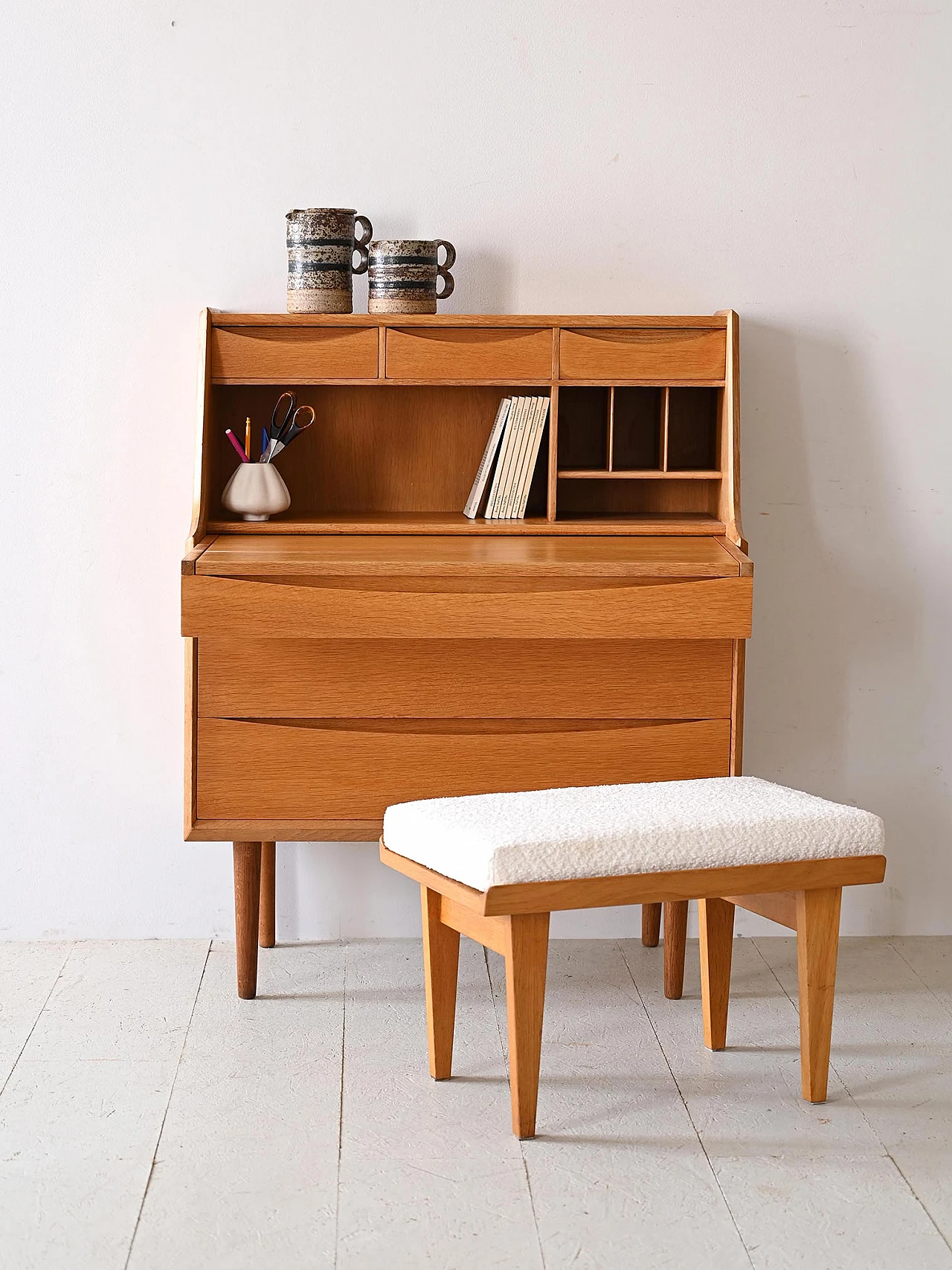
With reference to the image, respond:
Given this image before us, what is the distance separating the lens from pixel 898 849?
294 cm

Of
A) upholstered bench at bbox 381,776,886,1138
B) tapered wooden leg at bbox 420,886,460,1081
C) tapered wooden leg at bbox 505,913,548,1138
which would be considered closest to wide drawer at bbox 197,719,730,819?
upholstered bench at bbox 381,776,886,1138

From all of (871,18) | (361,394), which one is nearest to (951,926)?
(361,394)

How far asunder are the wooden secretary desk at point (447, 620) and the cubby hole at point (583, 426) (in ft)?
0.25

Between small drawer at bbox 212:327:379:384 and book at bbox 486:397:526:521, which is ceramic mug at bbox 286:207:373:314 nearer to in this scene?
small drawer at bbox 212:327:379:384

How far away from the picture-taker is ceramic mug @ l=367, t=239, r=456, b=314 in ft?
8.52

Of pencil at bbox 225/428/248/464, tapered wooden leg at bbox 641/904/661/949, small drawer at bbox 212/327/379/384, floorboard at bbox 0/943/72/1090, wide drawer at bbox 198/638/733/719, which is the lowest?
floorboard at bbox 0/943/72/1090

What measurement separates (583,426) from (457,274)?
15.9 inches

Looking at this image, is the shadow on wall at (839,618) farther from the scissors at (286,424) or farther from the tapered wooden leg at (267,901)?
the tapered wooden leg at (267,901)

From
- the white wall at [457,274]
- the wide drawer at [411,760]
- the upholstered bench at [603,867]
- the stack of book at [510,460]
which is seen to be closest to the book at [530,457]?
the stack of book at [510,460]

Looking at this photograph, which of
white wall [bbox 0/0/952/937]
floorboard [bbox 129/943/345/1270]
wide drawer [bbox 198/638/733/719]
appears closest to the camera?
floorboard [bbox 129/943/345/1270]

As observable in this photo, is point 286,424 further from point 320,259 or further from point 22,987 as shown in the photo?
point 22,987

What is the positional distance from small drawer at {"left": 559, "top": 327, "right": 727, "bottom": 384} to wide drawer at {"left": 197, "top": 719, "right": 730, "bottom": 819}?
0.69 meters

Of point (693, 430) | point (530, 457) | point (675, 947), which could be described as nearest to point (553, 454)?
point (530, 457)

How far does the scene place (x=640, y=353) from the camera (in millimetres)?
2623
